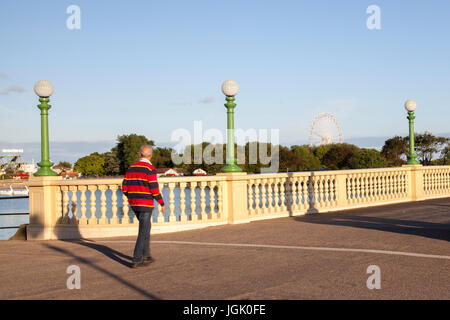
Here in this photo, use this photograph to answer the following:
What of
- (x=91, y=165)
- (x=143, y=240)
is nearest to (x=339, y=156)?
(x=91, y=165)

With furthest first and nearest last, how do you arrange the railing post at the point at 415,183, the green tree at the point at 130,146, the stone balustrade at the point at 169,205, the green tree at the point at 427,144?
the green tree at the point at 130,146 < the green tree at the point at 427,144 < the railing post at the point at 415,183 < the stone balustrade at the point at 169,205

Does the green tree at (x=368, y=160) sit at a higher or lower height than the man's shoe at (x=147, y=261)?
higher

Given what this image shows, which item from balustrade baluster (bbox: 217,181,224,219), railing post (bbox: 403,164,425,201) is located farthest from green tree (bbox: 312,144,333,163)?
balustrade baluster (bbox: 217,181,224,219)

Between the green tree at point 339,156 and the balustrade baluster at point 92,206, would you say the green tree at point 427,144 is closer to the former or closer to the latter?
the green tree at point 339,156

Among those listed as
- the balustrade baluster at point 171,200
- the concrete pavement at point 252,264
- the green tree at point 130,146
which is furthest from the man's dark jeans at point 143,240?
the green tree at point 130,146

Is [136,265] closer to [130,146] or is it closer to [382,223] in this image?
[382,223]

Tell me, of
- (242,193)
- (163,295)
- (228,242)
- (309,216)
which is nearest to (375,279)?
A: (163,295)

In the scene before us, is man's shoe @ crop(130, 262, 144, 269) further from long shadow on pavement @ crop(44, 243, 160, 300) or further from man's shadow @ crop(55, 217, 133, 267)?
long shadow on pavement @ crop(44, 243, 160, 300)

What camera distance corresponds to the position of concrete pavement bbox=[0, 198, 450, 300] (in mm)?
6289

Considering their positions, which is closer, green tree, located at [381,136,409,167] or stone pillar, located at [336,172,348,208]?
stone pillar, located at [336,172,348,208]

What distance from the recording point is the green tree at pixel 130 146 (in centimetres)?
13712

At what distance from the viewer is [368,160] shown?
9731cm

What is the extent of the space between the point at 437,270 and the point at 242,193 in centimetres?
710

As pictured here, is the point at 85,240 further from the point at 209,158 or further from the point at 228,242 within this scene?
the point at 209,158
